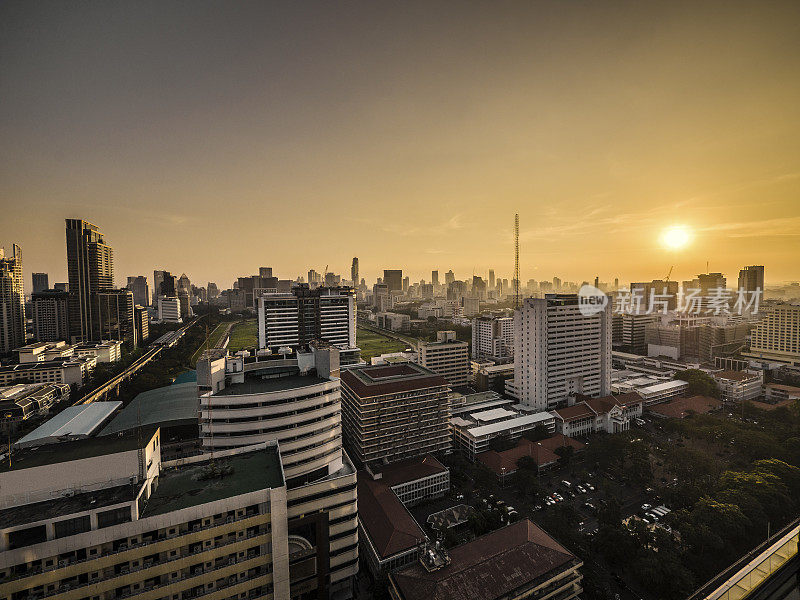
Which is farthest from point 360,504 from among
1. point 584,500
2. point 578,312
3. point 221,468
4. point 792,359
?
point 792,359

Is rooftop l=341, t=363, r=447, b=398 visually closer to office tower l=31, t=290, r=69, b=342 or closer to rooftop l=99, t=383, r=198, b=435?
rooftop l=99, t=383, r=198, b=435

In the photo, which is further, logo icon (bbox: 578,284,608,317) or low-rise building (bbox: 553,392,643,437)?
logo icon (bbox: 578,284,608,317)

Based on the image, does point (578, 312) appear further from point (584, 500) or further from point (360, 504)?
point (360, 504)

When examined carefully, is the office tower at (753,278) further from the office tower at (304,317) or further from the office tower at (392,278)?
the office tower at (392,278)

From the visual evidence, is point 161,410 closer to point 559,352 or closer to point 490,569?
point 490,569

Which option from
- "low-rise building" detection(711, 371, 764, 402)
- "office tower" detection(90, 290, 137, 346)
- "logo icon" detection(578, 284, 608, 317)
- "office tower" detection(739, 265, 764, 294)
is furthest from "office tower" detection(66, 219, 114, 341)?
"office tower" detection(739, 265, 764, 294)

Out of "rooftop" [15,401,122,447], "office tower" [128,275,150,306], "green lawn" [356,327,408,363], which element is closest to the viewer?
"rooftop" [15,401,122,447]

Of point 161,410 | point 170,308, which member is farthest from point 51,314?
point 161,410
